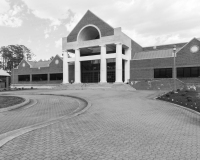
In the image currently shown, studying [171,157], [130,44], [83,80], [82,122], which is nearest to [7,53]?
[83,80]

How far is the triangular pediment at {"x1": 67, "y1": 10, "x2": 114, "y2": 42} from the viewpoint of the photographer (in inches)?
1313

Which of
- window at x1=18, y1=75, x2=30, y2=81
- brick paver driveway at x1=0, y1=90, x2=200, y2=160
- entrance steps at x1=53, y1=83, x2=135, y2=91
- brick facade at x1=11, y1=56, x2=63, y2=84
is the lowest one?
brick paver driveway at x1=0, y1=90, x2=200, y2=160

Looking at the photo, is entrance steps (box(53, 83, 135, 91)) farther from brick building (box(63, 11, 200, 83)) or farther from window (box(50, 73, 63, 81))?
window (box(50, 73, 63, 81))

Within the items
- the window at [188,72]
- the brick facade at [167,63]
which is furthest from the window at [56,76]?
the window at [188,72]

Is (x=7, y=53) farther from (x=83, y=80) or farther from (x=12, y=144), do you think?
(x=12, y=144)

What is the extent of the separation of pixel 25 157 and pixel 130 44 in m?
35.5

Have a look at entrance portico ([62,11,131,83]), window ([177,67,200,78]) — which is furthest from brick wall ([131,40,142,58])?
window ([177,67,200,78])

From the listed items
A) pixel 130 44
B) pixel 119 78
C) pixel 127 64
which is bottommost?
pixel 119 78

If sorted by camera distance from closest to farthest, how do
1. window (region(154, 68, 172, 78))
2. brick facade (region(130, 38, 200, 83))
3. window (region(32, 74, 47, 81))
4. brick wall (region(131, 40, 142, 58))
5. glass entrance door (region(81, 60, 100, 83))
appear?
brick facade (region(130, 38, 200, 83)), window (region(154, 68, 172, 78)), brick wall (region(131, 40, 142, 58)), glass entrance door (region(81, 60, 100, 83)), window (region(32, 74, 47, 81))

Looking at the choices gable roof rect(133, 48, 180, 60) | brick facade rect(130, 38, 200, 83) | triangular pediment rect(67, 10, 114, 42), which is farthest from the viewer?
gable roof rect(133, 48, 180, 60)

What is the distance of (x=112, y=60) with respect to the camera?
121 ft

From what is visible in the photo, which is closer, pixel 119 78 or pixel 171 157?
pixel 171 157

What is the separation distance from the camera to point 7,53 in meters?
66.6

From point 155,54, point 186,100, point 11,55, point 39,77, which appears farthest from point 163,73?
point 11,55
